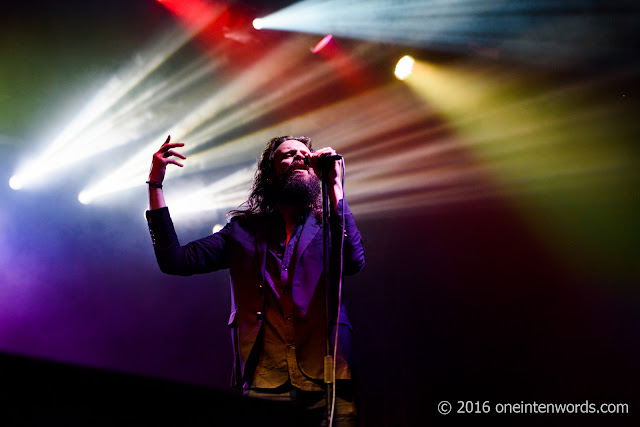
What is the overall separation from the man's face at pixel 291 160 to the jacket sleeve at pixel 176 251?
54 cm

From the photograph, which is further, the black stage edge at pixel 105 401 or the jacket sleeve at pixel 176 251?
the jacket sleeve at pixel 176 251

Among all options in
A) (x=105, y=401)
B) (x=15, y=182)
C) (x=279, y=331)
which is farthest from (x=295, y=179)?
(x=15, y=182)

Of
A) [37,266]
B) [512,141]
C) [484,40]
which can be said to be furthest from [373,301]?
[37,266]

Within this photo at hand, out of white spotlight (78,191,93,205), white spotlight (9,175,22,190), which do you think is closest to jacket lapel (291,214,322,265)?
white spotlight (78,191,93,205)

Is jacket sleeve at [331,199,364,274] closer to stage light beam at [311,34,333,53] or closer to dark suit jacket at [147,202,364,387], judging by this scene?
dark suit jacket at [147,202,364,387]

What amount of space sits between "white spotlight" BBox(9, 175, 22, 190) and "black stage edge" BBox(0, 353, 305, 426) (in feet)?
13.8

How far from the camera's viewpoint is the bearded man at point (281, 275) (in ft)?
5.50

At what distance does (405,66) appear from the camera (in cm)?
402

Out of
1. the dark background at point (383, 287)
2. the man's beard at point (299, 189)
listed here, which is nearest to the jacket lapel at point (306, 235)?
the man's beard at point (299, 189)

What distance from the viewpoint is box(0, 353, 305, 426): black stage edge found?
25.3 inches

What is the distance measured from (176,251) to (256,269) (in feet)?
1.18

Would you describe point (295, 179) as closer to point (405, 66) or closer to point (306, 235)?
point (306, 235)

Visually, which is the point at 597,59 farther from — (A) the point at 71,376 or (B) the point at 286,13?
(A) the point at 71,376

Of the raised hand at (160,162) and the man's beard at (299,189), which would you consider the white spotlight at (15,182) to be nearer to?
the raised hand at (160,162)
